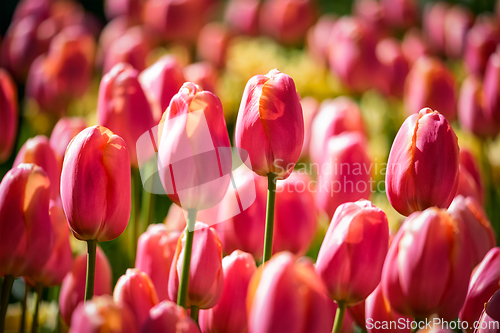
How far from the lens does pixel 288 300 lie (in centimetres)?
28

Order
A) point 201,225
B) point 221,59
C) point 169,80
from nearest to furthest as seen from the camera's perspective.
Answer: point 201,225 < point 169,80 < point 221,59

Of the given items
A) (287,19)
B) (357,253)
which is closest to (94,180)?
(357,253)

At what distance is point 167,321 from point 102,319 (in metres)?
0.04

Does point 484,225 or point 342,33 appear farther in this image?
point 342,33

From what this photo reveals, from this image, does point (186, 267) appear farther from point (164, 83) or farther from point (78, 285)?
point (164, 83)

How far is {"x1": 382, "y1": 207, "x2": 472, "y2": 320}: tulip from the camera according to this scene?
0.34 metres

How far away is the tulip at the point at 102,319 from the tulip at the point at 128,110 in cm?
25

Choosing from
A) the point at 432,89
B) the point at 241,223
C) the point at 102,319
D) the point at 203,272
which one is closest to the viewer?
the point at 102,319

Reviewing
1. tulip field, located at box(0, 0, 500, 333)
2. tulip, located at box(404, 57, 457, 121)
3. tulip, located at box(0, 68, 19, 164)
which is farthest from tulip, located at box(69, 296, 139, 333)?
tulip, located at box(404, 57, 457, 121)

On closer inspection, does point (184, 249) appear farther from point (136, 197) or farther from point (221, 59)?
point (221, 59)

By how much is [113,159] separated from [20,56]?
2.72 feet

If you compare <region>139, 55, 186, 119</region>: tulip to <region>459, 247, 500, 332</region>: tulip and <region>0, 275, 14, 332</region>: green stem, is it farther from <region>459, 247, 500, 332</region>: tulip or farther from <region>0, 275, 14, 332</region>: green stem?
<region>459, 247, 500, 332</region>: tulip

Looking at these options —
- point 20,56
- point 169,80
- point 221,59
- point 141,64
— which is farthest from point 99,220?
point 221,59

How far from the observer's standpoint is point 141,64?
89 cm
